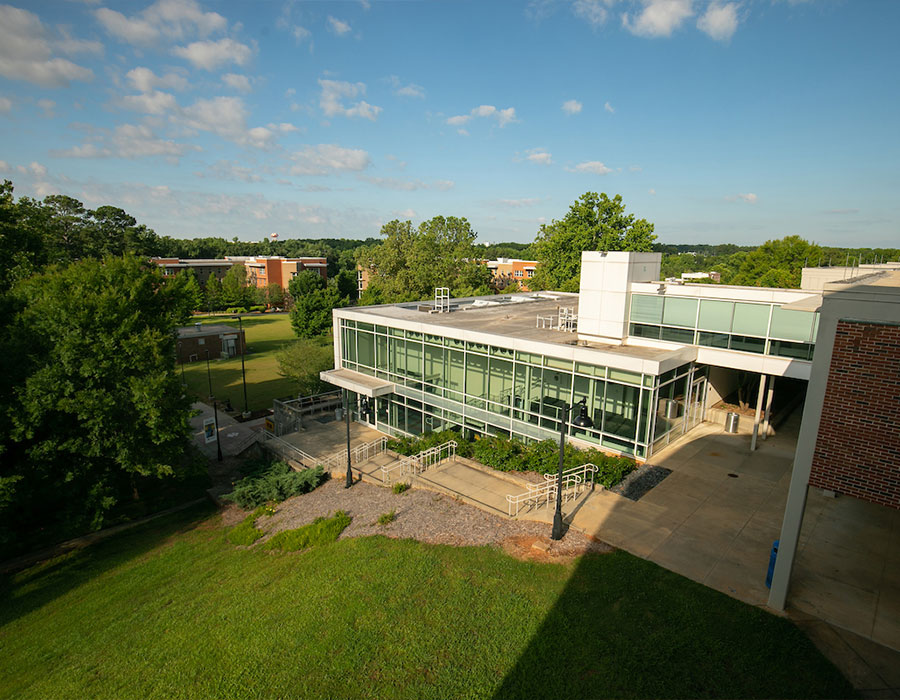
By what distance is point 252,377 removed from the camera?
45.0 meters

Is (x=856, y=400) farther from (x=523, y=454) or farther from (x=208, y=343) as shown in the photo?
(x=208, y=343)

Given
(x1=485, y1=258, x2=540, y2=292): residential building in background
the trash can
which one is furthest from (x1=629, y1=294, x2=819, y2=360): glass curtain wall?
(x1=485, y1=258, x2=540, y2=292): residential building in background

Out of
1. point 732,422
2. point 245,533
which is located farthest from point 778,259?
point 245,533

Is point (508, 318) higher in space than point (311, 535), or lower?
higher

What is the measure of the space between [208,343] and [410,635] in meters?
50.4

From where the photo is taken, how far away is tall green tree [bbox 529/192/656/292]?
47062 millimetres

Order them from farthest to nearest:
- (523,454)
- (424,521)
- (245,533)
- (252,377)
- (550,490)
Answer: (252,377)
(523,454)
(245,533)
(550,490)
(424,521)

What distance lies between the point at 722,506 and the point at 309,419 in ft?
71.5

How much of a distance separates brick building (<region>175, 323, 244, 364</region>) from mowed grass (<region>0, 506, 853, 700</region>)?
39959 mm

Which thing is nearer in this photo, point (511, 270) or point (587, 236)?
point (587, 236)

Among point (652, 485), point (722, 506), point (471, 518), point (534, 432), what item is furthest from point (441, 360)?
point (722, 506)

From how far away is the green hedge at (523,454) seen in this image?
54.5 ft

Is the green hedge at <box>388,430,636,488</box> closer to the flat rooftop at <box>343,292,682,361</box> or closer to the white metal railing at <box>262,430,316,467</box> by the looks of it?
the flat rooftop at <box>343,292,682,361</box>

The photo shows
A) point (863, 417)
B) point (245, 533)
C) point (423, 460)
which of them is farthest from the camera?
point (423, 460)
